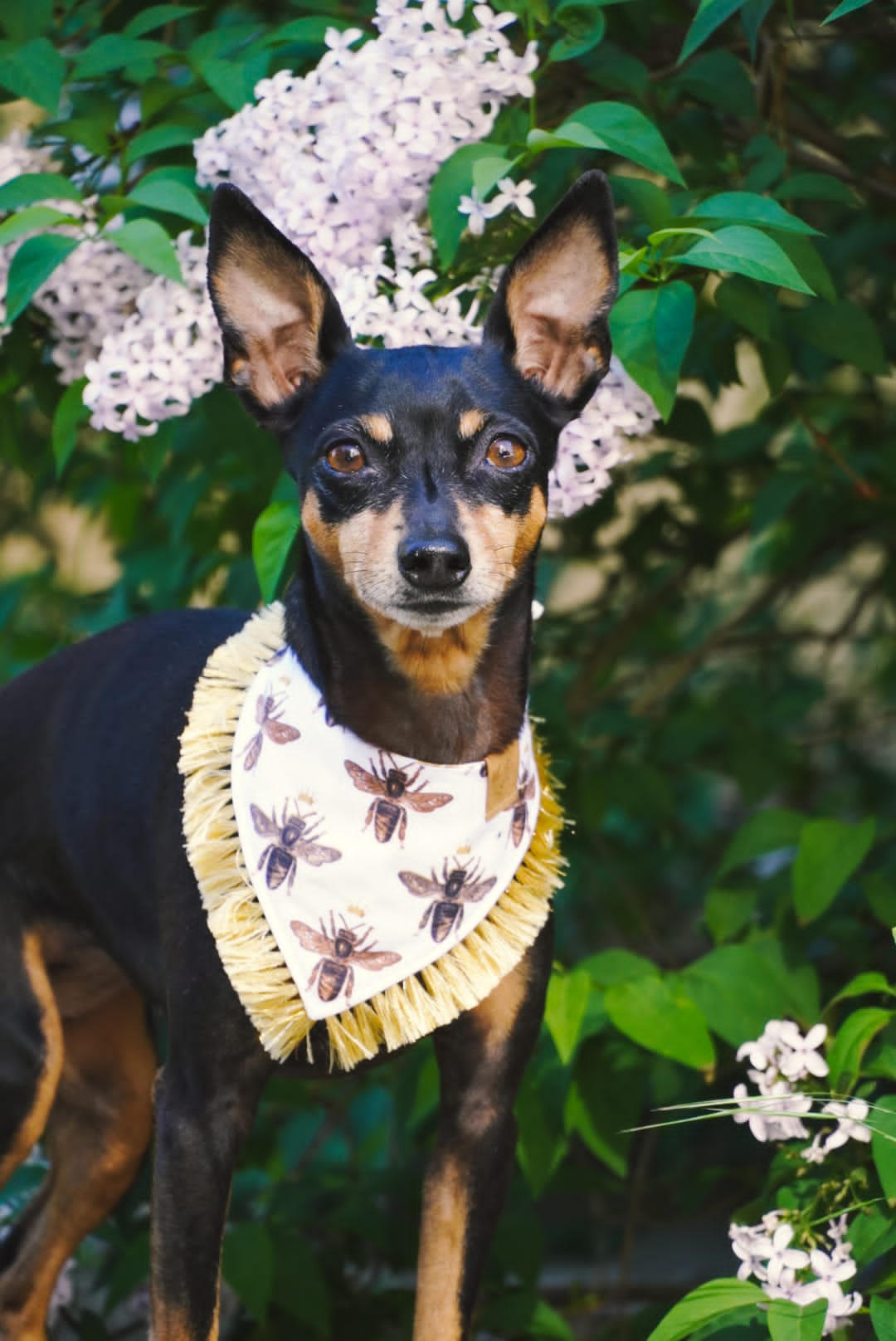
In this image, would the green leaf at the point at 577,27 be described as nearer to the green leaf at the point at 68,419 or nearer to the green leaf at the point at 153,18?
the green leaf at the point at 153,18

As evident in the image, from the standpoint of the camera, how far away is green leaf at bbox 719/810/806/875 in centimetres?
314

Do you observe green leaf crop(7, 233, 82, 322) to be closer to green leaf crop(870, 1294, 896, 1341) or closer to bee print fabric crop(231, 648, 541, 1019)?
bee print fabric crop(231, 648, 541, 1019)

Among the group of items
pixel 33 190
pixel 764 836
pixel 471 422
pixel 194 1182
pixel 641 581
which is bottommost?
pixel 641 581

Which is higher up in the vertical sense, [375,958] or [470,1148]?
[375,958]

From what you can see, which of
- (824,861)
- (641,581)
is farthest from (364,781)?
(641,581)

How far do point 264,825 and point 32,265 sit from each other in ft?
3.03

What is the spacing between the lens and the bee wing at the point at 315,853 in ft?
8.25

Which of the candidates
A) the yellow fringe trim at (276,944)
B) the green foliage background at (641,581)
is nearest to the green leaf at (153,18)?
the green foliage background at (641,581)

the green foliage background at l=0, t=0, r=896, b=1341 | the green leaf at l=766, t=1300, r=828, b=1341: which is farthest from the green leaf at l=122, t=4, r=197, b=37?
the green leaf at l=766, t=1300, r=828, b=1341

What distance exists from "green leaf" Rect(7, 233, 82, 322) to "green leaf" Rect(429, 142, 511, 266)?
21.6 inches

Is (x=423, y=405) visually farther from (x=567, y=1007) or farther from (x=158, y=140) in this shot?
(x=567, y=1007)

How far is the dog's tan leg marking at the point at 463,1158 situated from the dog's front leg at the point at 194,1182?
31 cm

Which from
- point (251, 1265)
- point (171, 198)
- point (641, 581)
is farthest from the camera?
point (641, 581)

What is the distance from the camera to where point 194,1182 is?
95.9 inches
